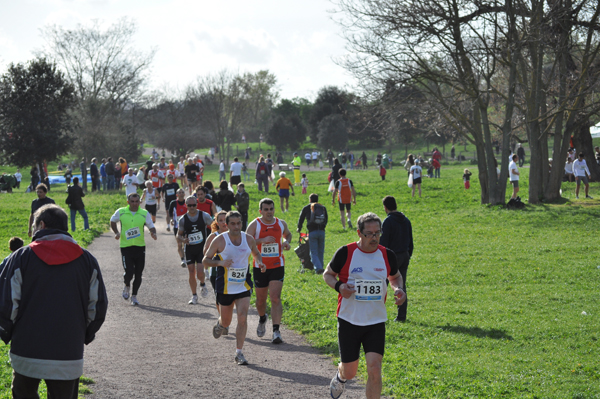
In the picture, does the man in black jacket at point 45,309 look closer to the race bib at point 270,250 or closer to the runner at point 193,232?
the race bib at point 270,250

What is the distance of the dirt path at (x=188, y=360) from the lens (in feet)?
22.2

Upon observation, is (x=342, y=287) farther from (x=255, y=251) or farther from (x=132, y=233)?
(x=132, y=233)

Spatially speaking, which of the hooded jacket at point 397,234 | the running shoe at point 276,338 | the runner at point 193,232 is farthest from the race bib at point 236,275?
the runner at point 193,232

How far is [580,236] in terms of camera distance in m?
17.7

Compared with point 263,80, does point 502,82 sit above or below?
below

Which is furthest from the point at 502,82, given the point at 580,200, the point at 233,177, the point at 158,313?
the point at 158,313

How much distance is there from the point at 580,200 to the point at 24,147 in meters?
32.2

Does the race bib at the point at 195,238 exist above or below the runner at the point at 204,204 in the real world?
below

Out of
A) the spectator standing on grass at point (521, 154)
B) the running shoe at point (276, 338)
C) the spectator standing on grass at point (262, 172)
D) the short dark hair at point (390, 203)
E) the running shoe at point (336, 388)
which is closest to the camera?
the running shoe at point (336, 388)

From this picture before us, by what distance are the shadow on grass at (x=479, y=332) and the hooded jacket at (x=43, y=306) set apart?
19.4 feet

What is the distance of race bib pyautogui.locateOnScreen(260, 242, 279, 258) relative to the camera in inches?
356

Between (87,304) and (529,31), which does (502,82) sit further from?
(87,304)

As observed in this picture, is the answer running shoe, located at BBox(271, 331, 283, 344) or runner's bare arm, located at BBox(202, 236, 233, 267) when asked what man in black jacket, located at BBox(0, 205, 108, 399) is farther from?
running shoe, located at BBox(271, 331, 283, 344)

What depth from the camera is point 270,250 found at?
906 centimetres
